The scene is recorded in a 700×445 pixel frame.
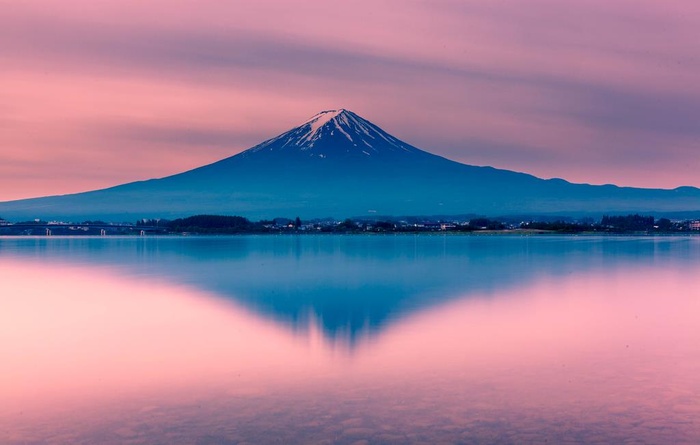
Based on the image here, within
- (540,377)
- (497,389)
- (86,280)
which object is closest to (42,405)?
(497,389)

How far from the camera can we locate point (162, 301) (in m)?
21.1

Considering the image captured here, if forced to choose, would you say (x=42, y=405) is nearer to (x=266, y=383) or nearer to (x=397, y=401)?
(x=266, y=383)

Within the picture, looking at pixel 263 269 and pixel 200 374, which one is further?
pixel 263 269

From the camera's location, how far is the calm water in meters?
7.42

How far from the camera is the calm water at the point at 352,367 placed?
742 cm

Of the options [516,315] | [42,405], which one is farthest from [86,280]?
[42,405]

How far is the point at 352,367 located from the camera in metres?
10.5

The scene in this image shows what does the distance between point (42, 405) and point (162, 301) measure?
497 inches

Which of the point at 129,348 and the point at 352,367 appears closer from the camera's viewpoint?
the point at 352,367

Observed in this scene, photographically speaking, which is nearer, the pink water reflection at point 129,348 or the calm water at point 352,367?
the calm water at point 352,367

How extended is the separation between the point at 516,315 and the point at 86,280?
19008 millimetres

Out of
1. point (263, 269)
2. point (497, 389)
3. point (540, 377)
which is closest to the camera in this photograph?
Result: point (497, 389)

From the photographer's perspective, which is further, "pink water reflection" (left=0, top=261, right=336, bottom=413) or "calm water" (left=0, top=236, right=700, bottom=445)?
"pink water reflection" (left=0, top=261, right=336, bottom=413)

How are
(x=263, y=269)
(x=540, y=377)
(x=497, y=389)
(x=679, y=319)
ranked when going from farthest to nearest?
1. (x=263, y=269)
2. (x=679, y=319)
3. (x=540, y=377)
4. (x=497, y=389)
